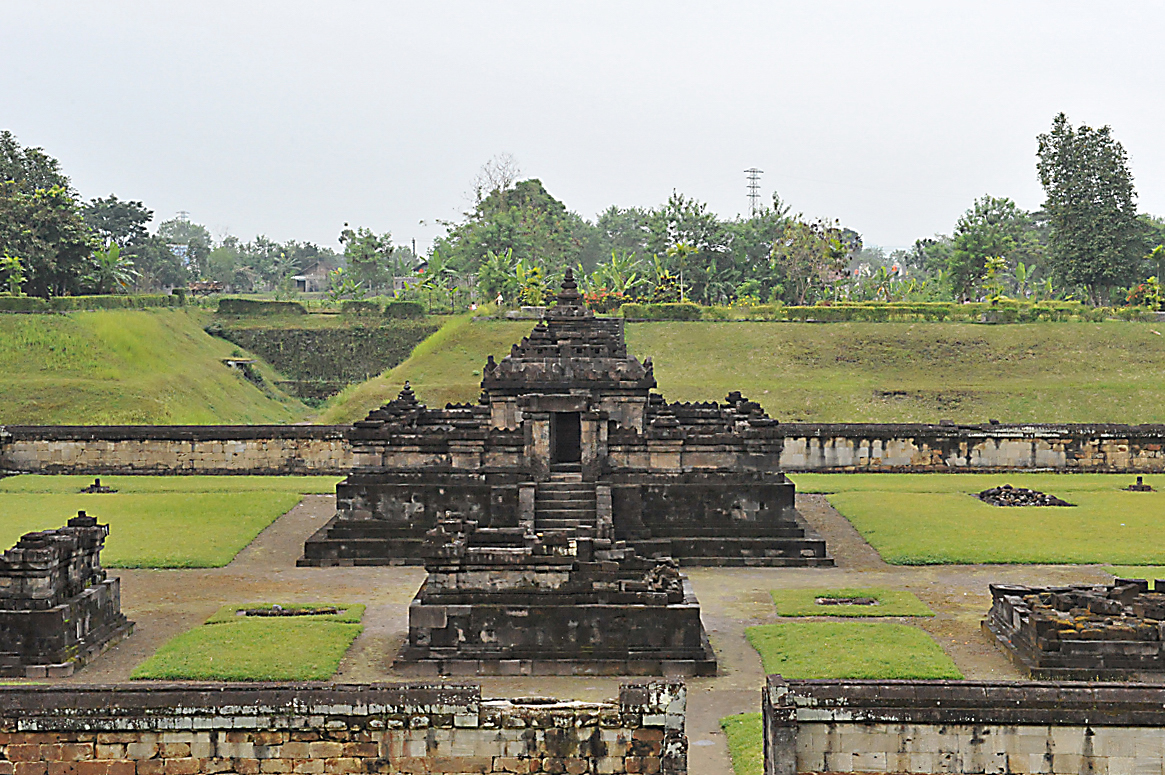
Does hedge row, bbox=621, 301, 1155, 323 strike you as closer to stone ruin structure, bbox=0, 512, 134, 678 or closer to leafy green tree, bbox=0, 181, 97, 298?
leafy green tree, bbox=0, 181, 97, 298

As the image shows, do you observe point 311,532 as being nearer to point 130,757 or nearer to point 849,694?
point 130,757

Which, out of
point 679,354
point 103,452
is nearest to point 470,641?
point 103,452

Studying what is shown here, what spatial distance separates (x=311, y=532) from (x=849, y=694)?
16.2 meters

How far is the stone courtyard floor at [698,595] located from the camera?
48.7ft

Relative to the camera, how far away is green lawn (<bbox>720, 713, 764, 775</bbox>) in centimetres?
1208

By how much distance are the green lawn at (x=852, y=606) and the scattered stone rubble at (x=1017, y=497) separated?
878 cm

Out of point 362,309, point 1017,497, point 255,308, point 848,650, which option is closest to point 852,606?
point 848,650

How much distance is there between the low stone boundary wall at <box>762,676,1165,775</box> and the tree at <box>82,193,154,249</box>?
83283 mm

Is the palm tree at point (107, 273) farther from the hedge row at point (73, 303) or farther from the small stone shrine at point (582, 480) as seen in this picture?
the small stone shrine at point (582, 480)

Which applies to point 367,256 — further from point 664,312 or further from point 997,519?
point 997,519

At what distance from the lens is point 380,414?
2459 cm

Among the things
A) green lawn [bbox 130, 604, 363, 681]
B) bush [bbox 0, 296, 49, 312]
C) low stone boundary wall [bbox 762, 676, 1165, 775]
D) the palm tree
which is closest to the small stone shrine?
green lawn [bbox 130, 604, 363, 681]

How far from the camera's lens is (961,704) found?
10.4 meters

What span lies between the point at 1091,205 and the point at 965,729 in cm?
5606
